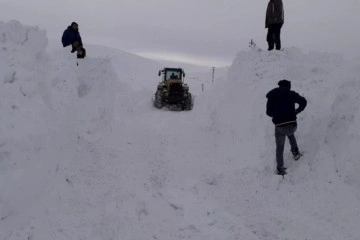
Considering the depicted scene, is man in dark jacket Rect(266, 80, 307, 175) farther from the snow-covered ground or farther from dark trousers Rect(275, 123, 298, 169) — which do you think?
the snow-covered ground

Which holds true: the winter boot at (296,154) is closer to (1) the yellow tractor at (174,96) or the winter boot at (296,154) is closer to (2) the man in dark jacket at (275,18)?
(2) the man in dark jacket at (275,18)

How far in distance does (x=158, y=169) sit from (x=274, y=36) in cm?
878

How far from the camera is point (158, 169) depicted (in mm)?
9586

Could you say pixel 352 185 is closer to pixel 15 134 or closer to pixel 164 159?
pixel 164 159

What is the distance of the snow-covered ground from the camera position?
632cm

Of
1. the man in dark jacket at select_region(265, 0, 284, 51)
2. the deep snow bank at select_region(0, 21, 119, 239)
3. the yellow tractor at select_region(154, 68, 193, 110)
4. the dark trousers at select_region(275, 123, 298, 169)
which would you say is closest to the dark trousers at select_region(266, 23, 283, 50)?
the man in dark jacket at select_region(265, 0, 284, 51)

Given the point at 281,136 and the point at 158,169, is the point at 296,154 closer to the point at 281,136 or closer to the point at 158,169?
the point at 281,136

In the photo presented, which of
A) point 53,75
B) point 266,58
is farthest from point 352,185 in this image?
point 266,58

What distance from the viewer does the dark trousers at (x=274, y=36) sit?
15539 millimetres

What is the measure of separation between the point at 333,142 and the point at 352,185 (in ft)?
4.36

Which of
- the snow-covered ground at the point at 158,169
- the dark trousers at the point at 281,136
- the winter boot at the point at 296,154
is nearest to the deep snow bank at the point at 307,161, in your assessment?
the snow-covered ground at the point at 158,169

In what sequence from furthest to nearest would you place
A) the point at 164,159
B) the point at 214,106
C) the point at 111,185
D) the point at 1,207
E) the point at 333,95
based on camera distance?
the point at 214,106
the point at 164,159
the point at 333,95
the point at 111,185
the point at 1,207

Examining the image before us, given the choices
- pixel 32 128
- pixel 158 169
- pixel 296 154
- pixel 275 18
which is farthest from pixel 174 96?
pixel 32 128

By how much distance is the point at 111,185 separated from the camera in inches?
317
